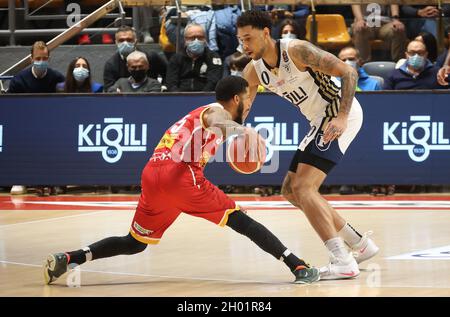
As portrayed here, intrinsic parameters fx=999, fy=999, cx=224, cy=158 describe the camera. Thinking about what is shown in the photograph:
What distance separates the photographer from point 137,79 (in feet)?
50.8

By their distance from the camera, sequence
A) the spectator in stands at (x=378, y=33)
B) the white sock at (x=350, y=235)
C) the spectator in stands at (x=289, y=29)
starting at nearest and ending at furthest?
the white sock at (x=350, y=235)
the spectator in stands at (x=289, y=29)
the spectator in stands at (x=378, y=33)

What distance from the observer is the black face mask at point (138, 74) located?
15.4 metres

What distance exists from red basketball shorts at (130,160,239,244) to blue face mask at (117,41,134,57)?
8.55 metres

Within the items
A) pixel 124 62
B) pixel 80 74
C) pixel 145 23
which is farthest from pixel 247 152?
pixel 145 23

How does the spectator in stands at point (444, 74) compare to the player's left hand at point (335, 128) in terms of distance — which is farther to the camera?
the spectator in stands at point (444, 74)

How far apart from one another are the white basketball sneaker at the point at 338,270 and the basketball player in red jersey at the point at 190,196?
0.24 meters

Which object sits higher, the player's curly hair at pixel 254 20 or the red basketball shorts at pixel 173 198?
the player's curly hair at pixel 254 20


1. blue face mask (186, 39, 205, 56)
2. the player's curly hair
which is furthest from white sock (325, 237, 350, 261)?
blue face mask (186, 39, 205, 56)

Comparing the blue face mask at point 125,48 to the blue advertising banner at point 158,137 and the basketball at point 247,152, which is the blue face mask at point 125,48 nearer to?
the blue advertising banner at point 158,137

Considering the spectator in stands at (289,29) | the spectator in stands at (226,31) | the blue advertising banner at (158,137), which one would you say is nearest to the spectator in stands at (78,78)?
the blue advertising banner at (158,137)

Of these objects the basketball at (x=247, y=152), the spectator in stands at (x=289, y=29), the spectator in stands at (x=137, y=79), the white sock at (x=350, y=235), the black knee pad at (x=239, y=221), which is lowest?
the white sock at (x=350, y=235)

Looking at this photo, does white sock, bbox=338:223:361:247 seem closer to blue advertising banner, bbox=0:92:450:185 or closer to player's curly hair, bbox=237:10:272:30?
player's curly hair, bbox=237:10:272:30
